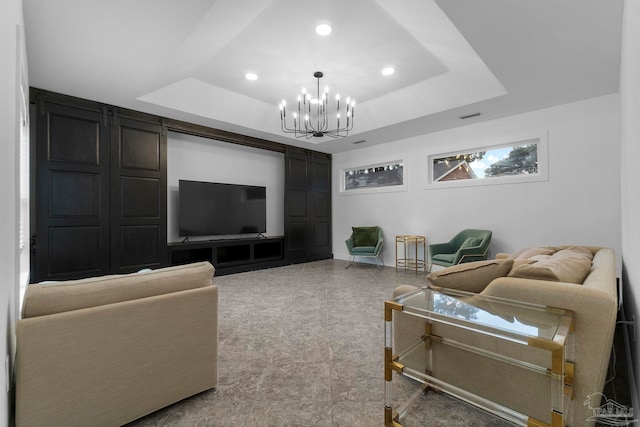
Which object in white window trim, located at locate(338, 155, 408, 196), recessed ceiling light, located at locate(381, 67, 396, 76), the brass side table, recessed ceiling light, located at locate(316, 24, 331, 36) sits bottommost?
the brass side table

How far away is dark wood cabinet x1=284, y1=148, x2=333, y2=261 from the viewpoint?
249 inches

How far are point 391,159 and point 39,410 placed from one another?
5761mm

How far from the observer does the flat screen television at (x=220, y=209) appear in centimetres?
493

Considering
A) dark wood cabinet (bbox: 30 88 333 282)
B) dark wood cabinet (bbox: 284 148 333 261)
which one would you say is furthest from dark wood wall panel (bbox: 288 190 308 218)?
dark wood cabinet (bbox: 30 88 333 282)

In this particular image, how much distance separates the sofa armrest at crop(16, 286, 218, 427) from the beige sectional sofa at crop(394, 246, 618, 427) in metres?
1.25

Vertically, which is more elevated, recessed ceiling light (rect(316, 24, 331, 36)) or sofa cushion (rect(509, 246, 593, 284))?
recessed ceiling light (rect(316, 24, 331, 36))

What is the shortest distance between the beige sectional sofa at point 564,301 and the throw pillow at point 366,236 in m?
4.19

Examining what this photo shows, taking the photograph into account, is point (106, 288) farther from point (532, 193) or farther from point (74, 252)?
point (532, 193)

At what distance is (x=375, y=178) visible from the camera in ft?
21.2

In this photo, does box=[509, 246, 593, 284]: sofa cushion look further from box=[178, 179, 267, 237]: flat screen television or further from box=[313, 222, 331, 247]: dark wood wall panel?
box=[313, 222, 331, 247]: dark wood wall panel

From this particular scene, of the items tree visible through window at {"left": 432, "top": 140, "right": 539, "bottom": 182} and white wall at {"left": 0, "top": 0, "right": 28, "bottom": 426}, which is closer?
white wall at {"left": 0, "top": 0, "right": 28, "bottom": 426}

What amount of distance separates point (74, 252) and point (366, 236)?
15.6ft

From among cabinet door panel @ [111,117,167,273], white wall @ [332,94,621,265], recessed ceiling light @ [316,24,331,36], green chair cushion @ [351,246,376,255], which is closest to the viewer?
recessed ceiling light @ [316,24,331,36]

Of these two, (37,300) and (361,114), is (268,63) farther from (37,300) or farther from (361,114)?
(37,300)
